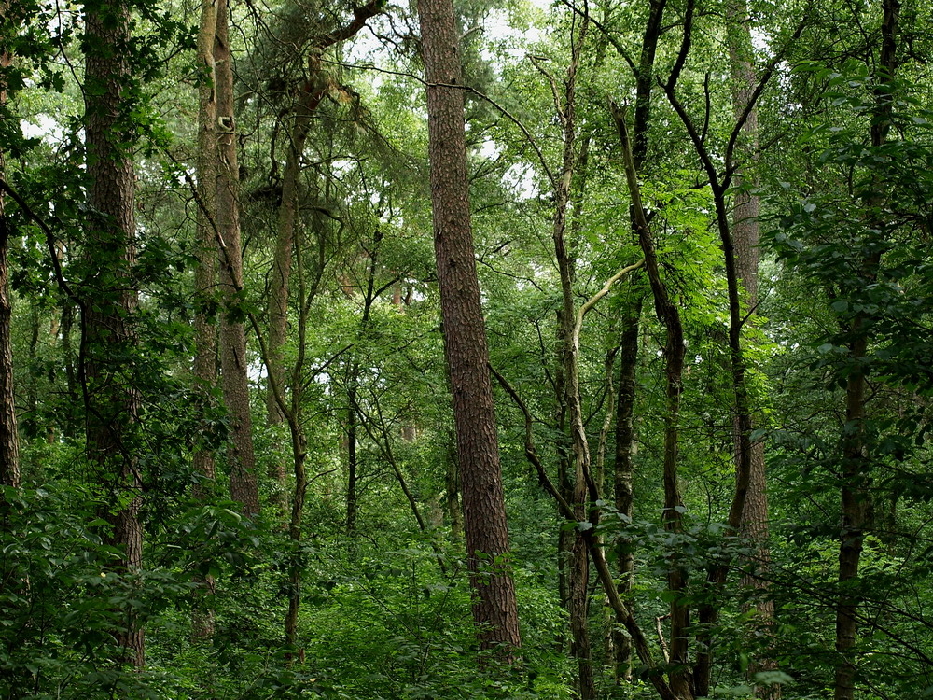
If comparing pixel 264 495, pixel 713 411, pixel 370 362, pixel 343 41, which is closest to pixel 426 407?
pixel 370 362

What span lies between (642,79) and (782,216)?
2.41 meters

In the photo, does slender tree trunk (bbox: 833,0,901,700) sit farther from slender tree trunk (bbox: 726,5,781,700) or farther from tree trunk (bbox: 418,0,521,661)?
tree trunk (bbox: 418,0,521,661)

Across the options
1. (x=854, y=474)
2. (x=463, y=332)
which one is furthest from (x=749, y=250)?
(x=854, y=474)

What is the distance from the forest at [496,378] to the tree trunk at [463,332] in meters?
0.03

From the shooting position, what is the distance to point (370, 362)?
42.1ft

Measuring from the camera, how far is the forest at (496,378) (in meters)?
3.40

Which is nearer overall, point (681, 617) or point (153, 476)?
point (681, 617)

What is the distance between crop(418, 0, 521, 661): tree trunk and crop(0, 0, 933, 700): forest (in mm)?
31

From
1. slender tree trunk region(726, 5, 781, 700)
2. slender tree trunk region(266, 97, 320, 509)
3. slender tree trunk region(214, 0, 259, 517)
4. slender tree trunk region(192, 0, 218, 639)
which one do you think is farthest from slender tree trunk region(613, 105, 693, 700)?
slender tree trunk region(266, 97, 320, 509)

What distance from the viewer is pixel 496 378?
8.20m

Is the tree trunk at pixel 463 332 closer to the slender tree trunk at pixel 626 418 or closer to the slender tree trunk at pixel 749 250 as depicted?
the slender tree trunk at pixel 626 418

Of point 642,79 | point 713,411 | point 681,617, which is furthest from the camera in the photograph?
point 713,411

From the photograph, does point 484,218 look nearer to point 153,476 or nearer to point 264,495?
point 264,495

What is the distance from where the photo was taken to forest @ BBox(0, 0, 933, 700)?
134 inches
